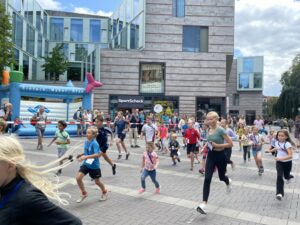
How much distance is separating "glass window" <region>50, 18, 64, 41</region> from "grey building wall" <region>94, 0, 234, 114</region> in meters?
16.8

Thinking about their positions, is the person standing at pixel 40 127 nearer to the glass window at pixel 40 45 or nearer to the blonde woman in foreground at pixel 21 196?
the blonde woman in foreground at pixel 21 196

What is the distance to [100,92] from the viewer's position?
119 feet

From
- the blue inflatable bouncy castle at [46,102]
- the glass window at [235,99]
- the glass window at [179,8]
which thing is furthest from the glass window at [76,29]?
the glass window at [235,99]

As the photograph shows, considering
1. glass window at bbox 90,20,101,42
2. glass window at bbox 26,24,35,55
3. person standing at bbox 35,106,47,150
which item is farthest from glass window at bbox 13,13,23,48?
person standing at bbox 35,106,47,150

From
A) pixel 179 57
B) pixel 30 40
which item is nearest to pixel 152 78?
pixel 179 57

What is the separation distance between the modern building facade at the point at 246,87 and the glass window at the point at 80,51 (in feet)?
121

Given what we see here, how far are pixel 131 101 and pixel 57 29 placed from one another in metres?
20.9

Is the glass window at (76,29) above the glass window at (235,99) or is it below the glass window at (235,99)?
above

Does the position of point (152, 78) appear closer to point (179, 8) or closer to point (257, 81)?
point (179, 8)

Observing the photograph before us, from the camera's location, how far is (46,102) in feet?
78.0

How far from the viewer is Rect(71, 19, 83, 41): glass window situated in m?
51.3

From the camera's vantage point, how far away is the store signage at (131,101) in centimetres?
3606

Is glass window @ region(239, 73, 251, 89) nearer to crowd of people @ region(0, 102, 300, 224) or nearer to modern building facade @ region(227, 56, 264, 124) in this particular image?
modern building facade @ region(227, 56, 264, 124)

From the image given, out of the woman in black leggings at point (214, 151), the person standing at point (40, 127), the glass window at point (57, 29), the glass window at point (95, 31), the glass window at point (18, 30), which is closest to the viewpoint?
the woman in black leggings at point (214, 151)
